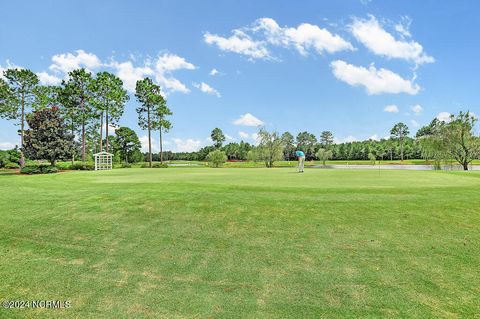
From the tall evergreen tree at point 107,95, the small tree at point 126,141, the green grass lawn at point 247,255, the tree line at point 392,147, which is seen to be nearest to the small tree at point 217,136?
the tree line at point 392,147

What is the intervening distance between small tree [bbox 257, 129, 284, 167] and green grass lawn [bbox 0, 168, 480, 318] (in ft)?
206

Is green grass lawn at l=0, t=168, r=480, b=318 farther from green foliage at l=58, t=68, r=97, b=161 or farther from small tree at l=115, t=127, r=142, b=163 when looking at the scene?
small tree at l=115, t=127, r=142, b=163

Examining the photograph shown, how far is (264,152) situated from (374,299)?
69.6 meters

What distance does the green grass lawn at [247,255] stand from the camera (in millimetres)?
5867

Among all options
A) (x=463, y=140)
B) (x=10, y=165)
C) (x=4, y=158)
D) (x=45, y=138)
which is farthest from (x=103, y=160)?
(x=463, y=140)

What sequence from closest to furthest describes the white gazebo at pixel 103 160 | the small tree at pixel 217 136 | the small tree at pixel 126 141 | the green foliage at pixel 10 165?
the white gazebo at pixel 103 160, the green foliage at pixel 10 165, the small tree at pixel 126 141, the small tree at pixel 217 136

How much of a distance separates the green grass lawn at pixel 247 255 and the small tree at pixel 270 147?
6284 centimetres

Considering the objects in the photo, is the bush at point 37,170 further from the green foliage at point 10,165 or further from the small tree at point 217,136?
the small tree at point 217,136

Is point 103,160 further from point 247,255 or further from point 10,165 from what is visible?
point 247,255

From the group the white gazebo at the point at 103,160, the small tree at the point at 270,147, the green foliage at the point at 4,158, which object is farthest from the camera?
the small tree at the point at 270,147

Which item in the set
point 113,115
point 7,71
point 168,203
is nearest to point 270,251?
point 168,203

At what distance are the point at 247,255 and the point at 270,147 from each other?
68844 mm

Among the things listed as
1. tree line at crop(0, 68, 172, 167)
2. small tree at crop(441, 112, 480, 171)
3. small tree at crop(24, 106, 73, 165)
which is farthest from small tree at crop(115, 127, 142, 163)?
small tree at crop(441, 112, 480, 171)

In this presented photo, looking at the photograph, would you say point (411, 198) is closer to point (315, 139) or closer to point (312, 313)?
point (312, 313)
